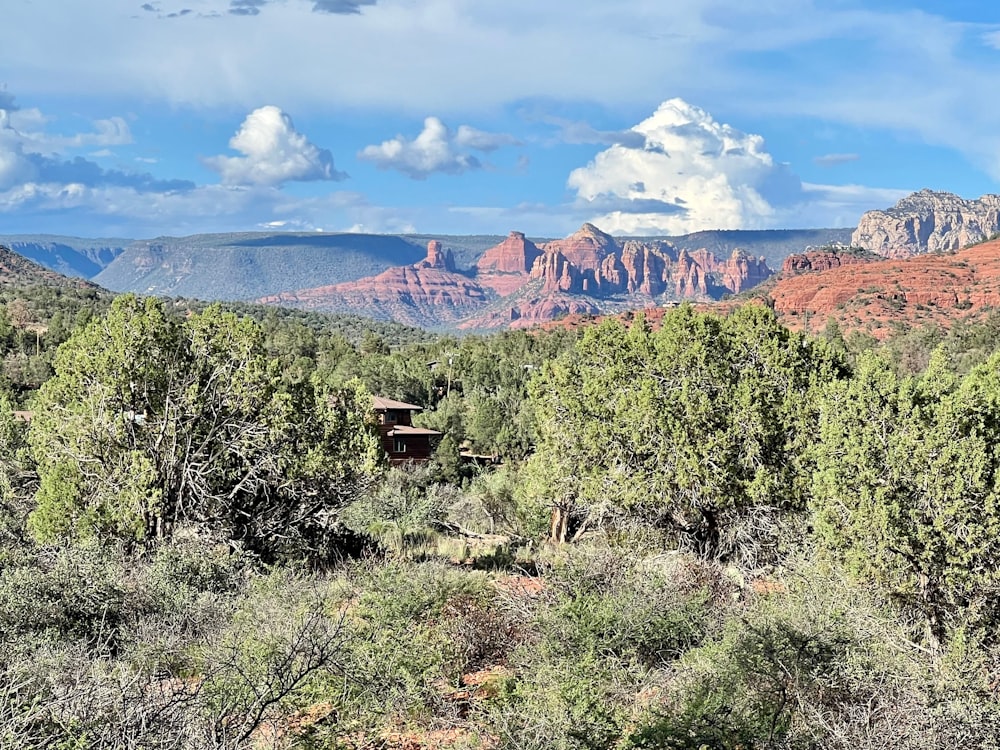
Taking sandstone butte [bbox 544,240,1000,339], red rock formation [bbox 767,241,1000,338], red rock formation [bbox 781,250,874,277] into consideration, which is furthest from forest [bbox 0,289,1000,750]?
red rock formation [bbox 781,250,874,277]

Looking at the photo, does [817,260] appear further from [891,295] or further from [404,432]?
[404,432]

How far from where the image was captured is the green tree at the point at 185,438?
51.2 feet

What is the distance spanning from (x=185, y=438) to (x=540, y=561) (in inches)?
270

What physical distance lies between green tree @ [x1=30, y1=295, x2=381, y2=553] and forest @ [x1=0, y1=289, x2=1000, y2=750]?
0.18 ft

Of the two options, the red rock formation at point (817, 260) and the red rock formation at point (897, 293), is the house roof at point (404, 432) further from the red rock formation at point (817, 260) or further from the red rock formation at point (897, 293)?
the red rock formation at point (817, 260)

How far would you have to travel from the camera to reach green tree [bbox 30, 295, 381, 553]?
15.6 metres

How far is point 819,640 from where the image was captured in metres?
10.6

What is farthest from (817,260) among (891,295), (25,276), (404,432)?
(404,432)

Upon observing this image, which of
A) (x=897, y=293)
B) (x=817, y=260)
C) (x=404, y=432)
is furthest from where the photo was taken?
(x=817, y=260)

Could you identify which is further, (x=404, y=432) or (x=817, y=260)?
(x=817, y=260)

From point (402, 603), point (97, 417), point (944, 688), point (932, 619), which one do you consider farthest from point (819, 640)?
point (97, 417)

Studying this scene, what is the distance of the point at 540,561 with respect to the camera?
17.0 metres

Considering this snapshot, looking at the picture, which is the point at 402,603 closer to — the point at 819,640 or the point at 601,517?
the point at 819,640

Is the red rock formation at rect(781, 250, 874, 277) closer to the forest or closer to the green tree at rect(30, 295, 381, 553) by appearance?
the forest
